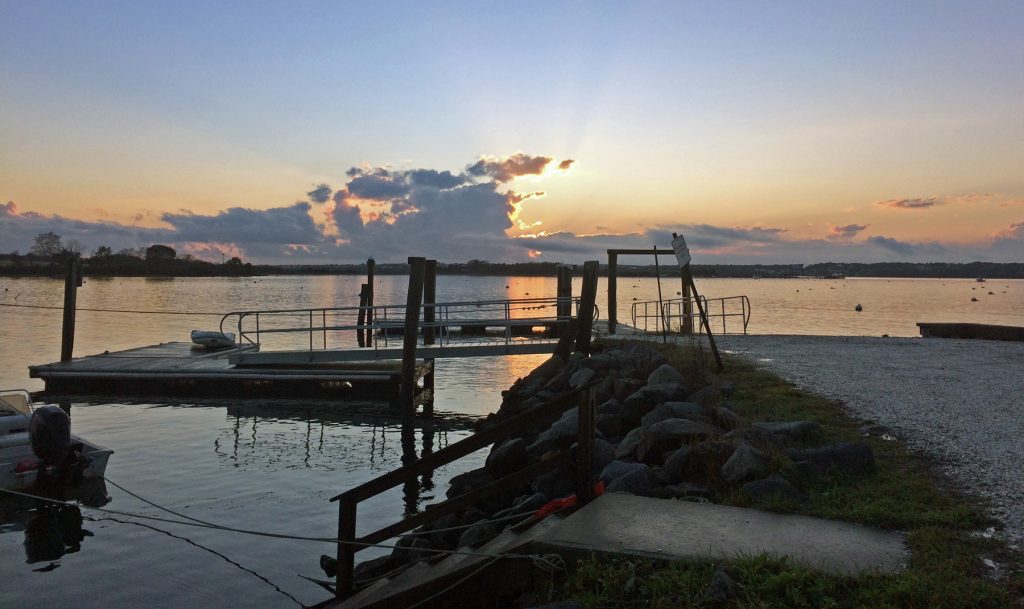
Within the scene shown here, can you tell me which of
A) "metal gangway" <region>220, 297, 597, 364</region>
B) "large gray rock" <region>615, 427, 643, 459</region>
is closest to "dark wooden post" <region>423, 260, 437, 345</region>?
"metal gangway" <region>220, 297, 597, 364</region>

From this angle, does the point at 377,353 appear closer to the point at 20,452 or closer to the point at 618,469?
the point at 20,452

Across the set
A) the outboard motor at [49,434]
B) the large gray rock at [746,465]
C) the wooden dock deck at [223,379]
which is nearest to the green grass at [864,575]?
the large gray rock at [746,465]

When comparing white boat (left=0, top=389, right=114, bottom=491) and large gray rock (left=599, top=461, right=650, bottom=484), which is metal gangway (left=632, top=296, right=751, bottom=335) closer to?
large gray rock (left=599, top=461, right=650, bottom=484)

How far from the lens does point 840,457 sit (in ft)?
24.0

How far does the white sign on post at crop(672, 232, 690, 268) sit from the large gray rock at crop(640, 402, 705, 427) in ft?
15.1

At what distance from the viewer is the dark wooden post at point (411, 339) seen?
18781mm

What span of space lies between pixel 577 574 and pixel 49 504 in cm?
966

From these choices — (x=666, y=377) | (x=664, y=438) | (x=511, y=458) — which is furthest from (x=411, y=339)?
(x=664, y=438)

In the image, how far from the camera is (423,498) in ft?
40.3

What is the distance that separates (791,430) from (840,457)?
1.12 meters

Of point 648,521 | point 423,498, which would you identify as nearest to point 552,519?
point 648,521

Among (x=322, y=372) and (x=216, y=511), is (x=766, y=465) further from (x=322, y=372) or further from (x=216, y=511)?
(x=322, y=372)

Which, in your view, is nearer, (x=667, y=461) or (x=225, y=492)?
(x=667, y=461)

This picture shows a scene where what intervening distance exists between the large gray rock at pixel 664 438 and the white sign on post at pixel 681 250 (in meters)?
5.96
